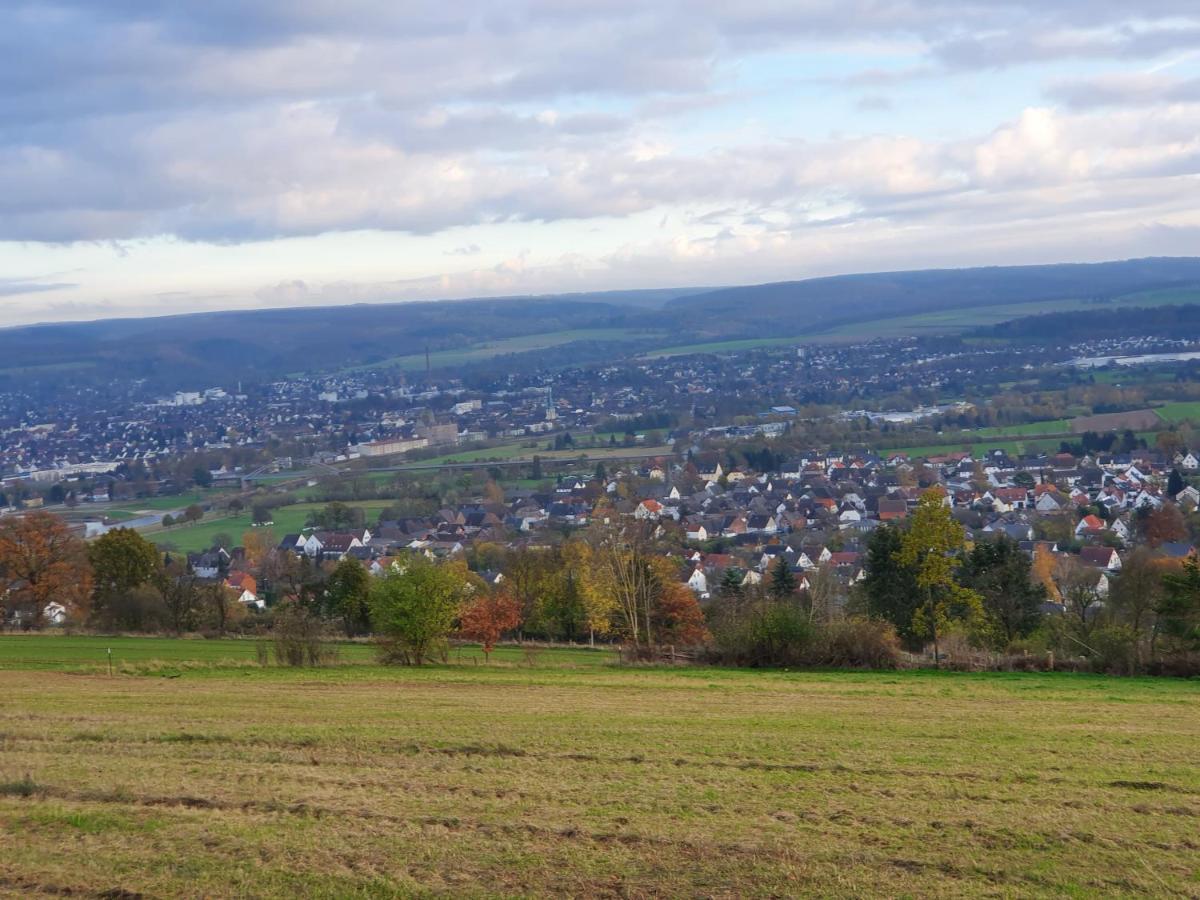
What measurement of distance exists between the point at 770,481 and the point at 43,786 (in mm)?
80474

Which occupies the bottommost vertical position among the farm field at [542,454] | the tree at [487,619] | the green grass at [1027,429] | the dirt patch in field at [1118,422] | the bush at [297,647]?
the farm field at [542,454]

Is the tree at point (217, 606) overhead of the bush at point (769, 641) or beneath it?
beneath

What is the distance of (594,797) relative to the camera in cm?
1123

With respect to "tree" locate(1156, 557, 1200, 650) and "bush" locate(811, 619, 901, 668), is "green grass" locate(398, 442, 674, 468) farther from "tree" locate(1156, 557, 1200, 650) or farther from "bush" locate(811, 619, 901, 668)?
"tree" locate(1156, 557, 1200, 650)

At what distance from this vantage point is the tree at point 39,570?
38.2 metres

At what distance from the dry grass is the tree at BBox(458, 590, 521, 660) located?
12172mm

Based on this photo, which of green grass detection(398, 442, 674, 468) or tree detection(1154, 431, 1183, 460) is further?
green grass detection(398, 442, 674, 468)

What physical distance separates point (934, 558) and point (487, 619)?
12.0 meters

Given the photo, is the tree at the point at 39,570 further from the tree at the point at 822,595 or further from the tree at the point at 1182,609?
the tree at the point at 1182,609

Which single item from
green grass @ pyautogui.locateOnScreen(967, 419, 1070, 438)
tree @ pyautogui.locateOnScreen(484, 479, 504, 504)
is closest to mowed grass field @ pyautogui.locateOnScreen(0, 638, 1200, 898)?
tree @ pyautogui.locateOnScreen(484, 479, 504, 504)

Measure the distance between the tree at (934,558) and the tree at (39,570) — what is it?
27.5 m

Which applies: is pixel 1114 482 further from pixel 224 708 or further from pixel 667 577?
pixel 224 708

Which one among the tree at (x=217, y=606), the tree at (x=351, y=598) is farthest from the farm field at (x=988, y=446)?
the tree at (x=217, y=606)

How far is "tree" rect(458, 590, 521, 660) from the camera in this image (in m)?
31.0
